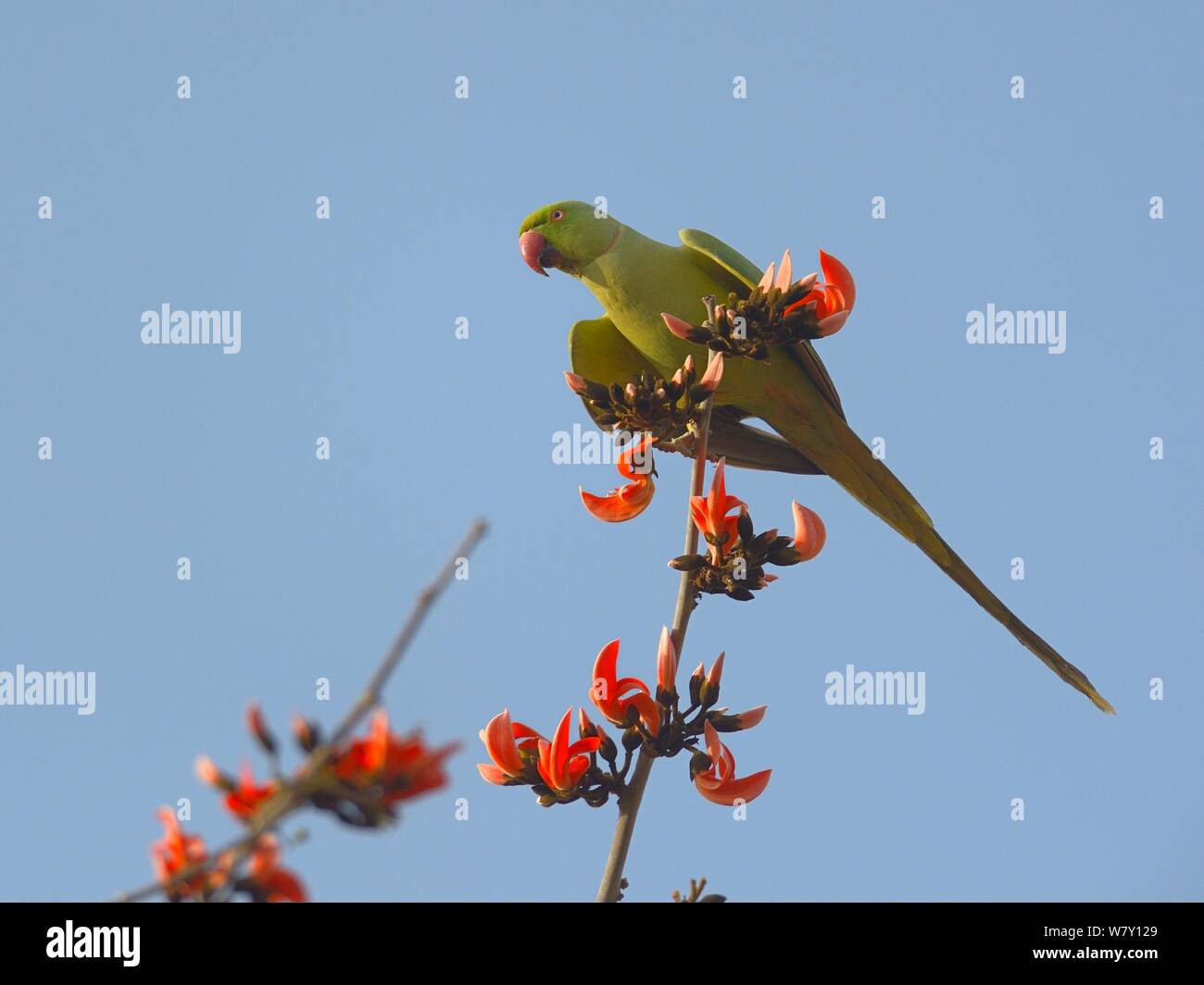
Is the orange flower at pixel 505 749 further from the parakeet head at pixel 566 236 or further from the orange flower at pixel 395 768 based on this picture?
the parakeet head at pixel 566 236

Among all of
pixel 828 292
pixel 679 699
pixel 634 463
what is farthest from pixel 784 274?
pixel 679 699

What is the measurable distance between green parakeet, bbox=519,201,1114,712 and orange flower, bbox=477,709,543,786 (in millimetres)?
2066

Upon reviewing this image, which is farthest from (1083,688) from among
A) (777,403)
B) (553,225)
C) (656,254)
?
(553,225)

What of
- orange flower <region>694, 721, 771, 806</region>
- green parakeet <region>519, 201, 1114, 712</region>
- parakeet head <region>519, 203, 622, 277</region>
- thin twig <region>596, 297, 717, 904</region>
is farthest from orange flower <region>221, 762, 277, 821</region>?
parakeet head <region>519, 203, 622, 277</region>

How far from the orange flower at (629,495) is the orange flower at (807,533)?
60 centimetres

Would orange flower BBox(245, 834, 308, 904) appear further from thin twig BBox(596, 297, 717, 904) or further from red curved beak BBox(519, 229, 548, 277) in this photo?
red curved beak BBox(519, 229, 548, 277)

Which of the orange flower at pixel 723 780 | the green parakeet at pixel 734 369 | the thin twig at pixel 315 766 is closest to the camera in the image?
the thin twig at pixel 315 766

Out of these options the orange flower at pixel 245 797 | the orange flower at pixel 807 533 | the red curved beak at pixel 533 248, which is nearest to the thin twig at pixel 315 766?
the orange flower at pixel 245 797

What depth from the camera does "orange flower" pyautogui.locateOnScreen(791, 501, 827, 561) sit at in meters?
3.41

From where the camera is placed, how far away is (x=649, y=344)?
546 centimetres

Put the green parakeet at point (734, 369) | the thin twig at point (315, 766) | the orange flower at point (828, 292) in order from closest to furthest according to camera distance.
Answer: the thin twig at point (315, 766) → the orange flower at point (828, 292) → the green parakeet at point (734, 369)

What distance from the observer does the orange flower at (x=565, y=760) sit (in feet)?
10.2
